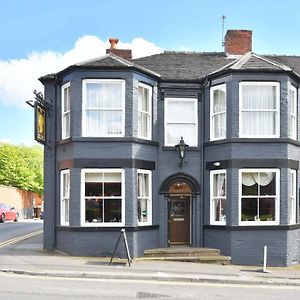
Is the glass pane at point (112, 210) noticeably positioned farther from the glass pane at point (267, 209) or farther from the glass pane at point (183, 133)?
the glass pane at point (267, 209)

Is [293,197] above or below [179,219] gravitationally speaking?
above

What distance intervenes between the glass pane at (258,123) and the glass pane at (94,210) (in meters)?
5.82

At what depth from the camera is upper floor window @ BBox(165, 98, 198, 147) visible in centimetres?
2114

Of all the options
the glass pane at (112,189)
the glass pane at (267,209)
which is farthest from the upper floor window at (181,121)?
the glass pane at (267,209)

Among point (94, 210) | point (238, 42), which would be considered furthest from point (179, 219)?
point (238, 42)

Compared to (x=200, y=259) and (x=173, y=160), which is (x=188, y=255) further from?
(x=173, y=160)

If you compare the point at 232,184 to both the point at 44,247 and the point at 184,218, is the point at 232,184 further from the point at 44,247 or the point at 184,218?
the point at 44,247

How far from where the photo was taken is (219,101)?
2078cm

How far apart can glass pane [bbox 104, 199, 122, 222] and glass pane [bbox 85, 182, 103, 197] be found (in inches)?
15.1

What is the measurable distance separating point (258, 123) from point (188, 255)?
5.39 metres

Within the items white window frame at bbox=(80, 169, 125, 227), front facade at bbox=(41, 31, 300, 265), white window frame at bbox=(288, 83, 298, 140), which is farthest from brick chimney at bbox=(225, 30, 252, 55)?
white window frame at bbox=(80, 169, 125, 227)

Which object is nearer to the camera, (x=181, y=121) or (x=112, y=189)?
(x=112, y=189)

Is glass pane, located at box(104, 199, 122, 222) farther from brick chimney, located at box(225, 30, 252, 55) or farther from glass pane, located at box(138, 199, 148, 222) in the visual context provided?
brick chimney, located at box(225, 30, 252, 55)

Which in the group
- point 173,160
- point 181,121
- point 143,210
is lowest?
point 143,210
